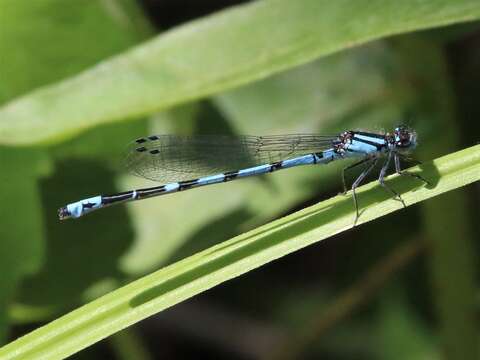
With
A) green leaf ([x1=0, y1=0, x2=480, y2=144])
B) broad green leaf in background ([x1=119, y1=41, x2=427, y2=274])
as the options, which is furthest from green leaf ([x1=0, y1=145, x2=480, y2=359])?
broad green leaf in background ([x1=119, y1=41, x2=427, y2=274])

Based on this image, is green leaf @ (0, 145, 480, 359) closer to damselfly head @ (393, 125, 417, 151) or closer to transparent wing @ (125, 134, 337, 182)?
damselfly head @ (393, 125, 417, 151)

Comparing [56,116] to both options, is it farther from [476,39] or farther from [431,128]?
[476,39]

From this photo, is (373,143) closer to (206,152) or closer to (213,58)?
(206,152)

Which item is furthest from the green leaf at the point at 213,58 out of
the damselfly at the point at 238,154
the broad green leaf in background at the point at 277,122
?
the broad green leaf in background at the point at 277,122

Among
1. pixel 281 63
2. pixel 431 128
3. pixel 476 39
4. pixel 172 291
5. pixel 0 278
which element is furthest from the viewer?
pixel 476 39

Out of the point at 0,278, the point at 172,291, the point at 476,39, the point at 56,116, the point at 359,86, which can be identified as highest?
the point at 476,39

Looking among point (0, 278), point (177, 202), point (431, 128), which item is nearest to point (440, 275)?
point (431, 128)
